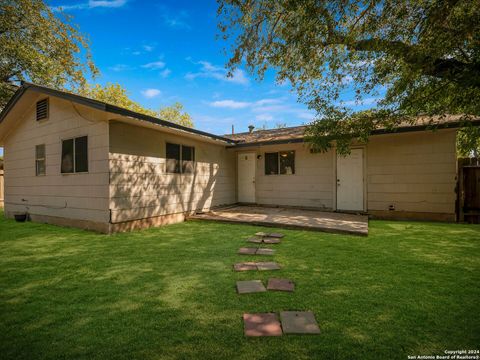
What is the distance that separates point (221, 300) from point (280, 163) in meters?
7.96

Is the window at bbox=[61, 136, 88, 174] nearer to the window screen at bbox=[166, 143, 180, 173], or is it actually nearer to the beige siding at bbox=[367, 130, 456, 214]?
the window screen at bbox=[166, 143, 180, 173]

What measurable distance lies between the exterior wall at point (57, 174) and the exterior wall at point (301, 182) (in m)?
6.21

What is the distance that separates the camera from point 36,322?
2.16m

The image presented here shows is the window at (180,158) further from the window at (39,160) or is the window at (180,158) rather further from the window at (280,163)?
the window at (39,160)

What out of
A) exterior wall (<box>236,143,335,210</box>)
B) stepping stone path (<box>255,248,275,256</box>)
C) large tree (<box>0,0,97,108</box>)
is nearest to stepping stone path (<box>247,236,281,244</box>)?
stepping stone path (<box>255,248,275,256</box>)

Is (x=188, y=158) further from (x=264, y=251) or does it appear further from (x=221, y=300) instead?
(x=221, y=300)

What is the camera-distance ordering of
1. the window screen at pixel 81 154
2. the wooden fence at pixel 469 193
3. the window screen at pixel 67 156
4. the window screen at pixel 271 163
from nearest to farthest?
the window screen at pixel 81 154
the window screen at pixel 67 156
the wooden fence at pixel 469 193
the window screen at pixel 271 163

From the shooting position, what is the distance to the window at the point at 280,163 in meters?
9.75

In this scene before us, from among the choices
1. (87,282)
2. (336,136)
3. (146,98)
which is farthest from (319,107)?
(146,98)

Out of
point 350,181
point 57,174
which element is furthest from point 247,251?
point 57,174

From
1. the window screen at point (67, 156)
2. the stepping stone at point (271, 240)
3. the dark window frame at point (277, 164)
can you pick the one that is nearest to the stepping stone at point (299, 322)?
the stepping stone at point (271, 240)

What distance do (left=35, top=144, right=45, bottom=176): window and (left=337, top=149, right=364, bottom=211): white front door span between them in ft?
33.8

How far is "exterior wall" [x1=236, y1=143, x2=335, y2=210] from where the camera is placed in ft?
29.6

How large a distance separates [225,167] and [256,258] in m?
6.71
